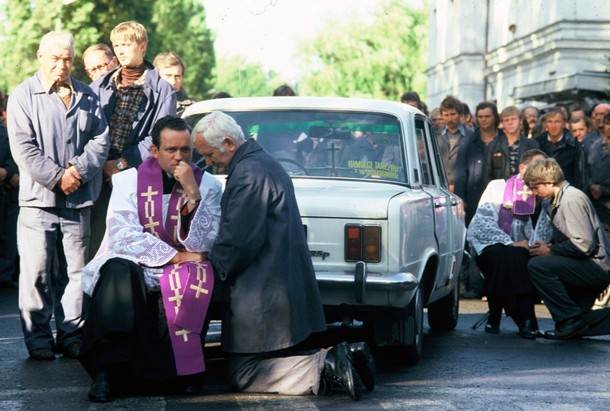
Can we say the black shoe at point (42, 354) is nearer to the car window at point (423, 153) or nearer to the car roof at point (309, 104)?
the car roof at point (309, 104)

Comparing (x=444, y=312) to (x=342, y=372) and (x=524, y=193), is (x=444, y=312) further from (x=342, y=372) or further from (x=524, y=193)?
(x=342, y=372)

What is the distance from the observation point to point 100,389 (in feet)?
25.7

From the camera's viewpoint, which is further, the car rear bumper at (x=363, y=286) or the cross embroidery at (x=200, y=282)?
the car rear bumper at (x=363, y=286)

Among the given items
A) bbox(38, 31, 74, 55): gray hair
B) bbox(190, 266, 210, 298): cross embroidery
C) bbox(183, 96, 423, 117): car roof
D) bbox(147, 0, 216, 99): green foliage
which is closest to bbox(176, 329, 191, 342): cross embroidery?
bbox(190, 266, 210, 298): cross embroidery

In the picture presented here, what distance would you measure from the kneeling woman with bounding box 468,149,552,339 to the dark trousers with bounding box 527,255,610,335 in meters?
0.16

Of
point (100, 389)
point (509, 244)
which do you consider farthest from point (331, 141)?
point (100, 389)

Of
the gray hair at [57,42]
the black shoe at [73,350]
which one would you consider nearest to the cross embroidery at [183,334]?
the black shoe at [73,350]

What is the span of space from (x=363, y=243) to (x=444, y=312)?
3029 mm

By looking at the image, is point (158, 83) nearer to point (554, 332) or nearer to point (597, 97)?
point (554, 332)

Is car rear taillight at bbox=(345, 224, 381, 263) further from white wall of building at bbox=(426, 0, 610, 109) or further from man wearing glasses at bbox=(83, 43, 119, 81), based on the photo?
white wall of building at bbox=(426, 0, 610, 109)

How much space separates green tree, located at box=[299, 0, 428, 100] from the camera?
58.7 metres

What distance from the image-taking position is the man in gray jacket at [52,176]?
942 cm

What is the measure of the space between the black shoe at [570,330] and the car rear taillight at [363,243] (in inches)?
117

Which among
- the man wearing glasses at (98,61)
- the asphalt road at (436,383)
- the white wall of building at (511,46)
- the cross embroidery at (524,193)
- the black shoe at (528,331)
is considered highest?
the white wall of building at (511,46)
